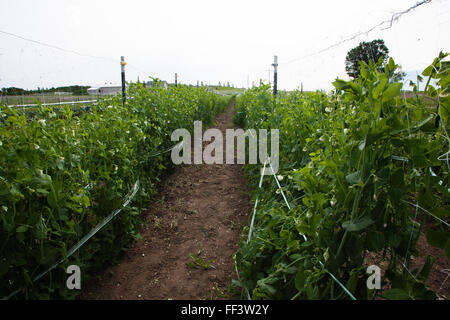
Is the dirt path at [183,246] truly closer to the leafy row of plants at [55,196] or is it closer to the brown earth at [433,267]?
the leafy row of plants at [55,196]

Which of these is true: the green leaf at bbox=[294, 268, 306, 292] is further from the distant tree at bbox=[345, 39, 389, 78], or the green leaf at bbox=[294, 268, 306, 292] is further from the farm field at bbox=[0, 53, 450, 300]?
the distant tree at bbox=[345, 39, 389, 78]

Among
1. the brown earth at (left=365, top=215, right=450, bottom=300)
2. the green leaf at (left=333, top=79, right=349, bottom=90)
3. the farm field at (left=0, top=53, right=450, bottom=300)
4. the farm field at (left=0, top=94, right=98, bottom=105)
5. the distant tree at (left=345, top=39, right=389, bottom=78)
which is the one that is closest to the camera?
the farm field at (left=0, top=53, right=450, bottom=300)

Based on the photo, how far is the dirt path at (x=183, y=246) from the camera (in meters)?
2.46

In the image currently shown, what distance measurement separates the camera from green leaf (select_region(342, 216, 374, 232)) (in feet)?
3.95

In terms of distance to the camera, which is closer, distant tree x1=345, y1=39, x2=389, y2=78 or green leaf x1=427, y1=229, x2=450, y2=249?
green leaf x1=427, y1=229, x2=450, y2=249

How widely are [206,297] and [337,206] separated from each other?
1.53 metres

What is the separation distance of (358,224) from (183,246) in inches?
90.8

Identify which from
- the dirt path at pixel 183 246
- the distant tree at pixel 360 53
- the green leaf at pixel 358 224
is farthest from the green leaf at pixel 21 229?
the distant tree at pixel 360 53

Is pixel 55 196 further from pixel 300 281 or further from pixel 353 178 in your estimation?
pixel 353 178

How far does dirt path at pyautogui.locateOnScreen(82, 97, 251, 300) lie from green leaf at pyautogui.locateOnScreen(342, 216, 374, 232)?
1.53m

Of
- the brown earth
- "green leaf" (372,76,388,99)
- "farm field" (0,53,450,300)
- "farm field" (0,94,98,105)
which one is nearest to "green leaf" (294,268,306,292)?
"farm field" (0,53,450,300)
